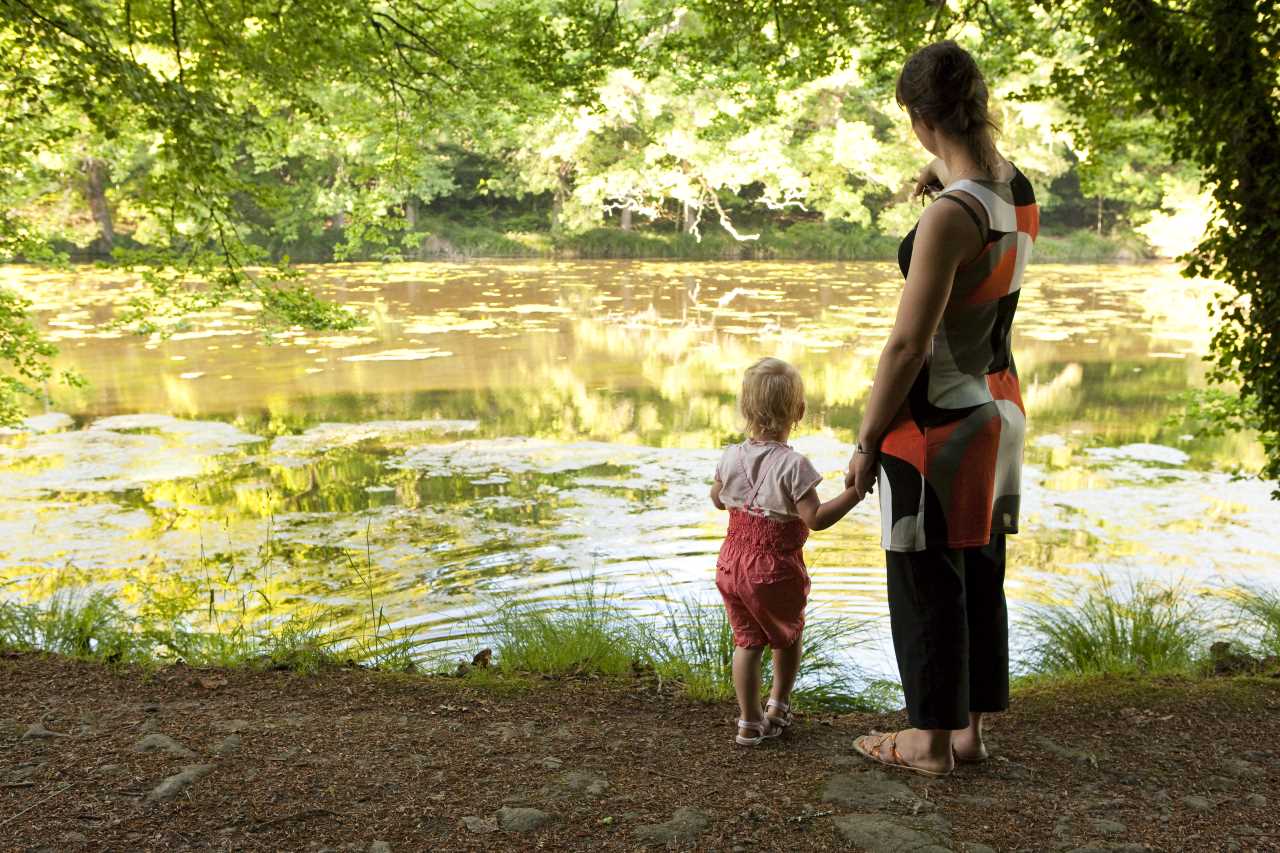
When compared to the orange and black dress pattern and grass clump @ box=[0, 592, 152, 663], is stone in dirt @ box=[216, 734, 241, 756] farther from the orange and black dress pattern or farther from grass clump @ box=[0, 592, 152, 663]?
the orange and black dress pattern

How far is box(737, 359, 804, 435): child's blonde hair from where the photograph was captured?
2.74 m

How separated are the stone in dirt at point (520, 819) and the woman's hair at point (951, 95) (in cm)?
170

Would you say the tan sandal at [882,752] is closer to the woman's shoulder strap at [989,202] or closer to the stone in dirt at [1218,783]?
the stone in dirt at [1218,783]

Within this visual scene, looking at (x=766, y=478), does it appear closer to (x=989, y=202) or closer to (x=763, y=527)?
(x=763, y=527)

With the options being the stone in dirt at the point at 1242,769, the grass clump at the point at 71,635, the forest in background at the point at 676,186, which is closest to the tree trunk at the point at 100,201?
the forest in background at the point at 676,186

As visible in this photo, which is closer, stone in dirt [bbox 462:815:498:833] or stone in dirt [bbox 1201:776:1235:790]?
stone in dirt [bbox 462:815:498:833]

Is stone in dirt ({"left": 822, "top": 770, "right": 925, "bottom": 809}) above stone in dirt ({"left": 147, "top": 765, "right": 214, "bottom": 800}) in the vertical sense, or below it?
below

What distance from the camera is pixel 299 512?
8.03 m

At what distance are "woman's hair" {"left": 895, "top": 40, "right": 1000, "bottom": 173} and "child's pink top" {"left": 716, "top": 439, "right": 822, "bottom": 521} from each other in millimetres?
822

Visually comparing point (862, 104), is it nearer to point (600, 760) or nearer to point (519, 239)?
point (519, 239)

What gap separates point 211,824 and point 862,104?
96.4 ft

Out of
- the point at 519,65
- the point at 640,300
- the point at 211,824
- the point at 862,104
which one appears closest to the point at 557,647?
the point at 211,824

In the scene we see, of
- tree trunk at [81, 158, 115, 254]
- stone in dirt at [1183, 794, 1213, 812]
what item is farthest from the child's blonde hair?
tree trunk at [81, 158, 115, 254]

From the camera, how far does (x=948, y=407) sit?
2445mm
